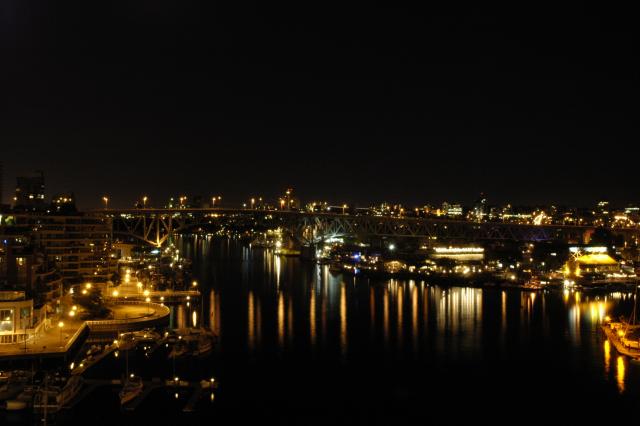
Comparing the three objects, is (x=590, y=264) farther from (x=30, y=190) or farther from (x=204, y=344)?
(x=30, y=190)

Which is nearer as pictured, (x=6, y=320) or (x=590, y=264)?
(x=6, y=320)

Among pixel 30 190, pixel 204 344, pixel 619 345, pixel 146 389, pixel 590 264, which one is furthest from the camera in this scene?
pixel 30 190

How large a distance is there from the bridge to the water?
9236 millimetres

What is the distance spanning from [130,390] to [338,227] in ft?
66.0

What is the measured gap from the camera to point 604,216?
35250 millimetres

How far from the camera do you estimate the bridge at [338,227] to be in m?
22.9

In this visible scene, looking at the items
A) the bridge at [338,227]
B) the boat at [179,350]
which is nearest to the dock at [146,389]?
the boat at [179,350]

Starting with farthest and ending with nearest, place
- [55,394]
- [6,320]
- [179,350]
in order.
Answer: [179,350] < [6,320] < [55,394]

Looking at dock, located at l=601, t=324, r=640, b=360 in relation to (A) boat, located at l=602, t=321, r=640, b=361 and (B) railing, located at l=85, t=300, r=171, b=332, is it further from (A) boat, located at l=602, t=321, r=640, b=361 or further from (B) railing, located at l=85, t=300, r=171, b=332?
(B) railing, located at l=85, t=300, r=171, b=332

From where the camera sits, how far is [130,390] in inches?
259

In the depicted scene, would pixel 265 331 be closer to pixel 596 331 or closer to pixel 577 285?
pixel 596 331

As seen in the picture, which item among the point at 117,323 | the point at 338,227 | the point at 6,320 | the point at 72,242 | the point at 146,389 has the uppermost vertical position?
the point at 72,242

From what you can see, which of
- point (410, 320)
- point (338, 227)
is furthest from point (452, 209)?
point (410, 320)

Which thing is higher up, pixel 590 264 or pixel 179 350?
pixel 590 264
